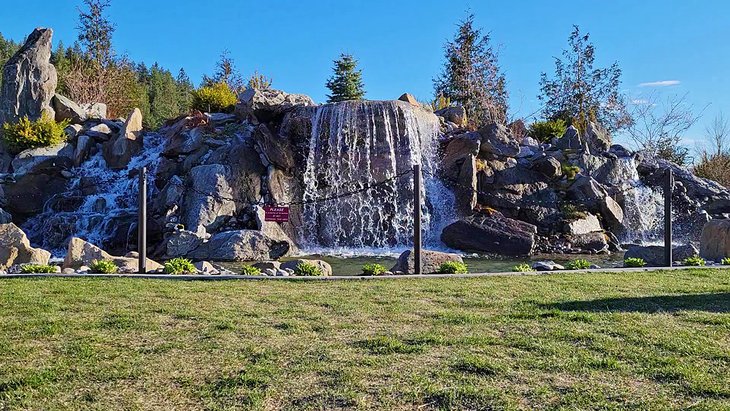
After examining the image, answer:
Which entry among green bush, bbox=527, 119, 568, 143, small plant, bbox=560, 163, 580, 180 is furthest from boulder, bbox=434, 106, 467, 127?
small plant, bbox=560, 163, 580, 180

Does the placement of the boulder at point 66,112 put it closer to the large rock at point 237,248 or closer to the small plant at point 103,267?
the large rock at point 237,248

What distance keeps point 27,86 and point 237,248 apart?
11.8 m

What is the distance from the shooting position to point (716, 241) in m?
9.70

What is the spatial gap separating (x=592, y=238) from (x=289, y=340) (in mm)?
11592

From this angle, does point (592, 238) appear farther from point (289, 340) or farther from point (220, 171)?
point (289, 340)

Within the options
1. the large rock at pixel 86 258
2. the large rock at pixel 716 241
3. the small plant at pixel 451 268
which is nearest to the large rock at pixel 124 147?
the large rock at pixel 86 258

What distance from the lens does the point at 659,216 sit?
631 inches

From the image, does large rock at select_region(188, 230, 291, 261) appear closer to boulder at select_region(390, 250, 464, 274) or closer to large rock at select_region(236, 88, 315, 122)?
boulder at select_region(390, 250, 464, 274)

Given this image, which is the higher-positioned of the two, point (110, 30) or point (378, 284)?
point (110, 30)

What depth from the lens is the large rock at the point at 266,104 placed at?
1591 centimetres

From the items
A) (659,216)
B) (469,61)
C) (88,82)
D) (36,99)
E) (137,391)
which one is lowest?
(137,391)

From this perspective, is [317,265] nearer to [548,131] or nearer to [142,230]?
[142,230]

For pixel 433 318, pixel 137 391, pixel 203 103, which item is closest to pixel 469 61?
pixel 203 103

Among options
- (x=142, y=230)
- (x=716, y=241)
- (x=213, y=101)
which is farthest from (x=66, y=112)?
(x=716, y=241)
